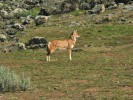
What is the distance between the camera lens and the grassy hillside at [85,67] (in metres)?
19.3

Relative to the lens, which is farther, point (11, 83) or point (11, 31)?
point (11, 31)

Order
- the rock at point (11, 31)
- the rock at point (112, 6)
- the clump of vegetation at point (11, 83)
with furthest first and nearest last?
1. the rock at point (112, 6)
2. the rock at point (11, 31)
3. the clump of vegetation at point (11, 83)

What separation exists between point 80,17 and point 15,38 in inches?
554

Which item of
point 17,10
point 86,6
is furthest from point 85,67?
point 17,10

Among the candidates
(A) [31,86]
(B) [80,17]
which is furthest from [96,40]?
(A) [31,86]

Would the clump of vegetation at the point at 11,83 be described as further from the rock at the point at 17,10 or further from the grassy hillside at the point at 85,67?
the rock at the point at 17,10

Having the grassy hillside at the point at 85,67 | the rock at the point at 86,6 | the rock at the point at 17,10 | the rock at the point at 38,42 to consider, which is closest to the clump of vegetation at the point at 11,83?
the grassy hillside at the point at 85,67

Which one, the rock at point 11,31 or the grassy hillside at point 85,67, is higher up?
the grassy hillside at point 85,67

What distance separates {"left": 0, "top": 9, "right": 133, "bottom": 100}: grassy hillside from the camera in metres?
19.3

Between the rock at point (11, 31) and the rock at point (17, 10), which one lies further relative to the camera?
the rock at point (17, 10)

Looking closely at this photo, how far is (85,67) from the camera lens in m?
27.9

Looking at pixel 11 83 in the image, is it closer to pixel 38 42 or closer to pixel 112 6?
pixel 38 42

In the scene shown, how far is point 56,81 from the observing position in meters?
22.8

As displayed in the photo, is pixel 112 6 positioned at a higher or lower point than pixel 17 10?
higher
